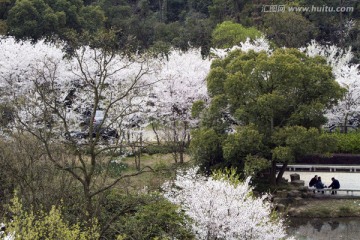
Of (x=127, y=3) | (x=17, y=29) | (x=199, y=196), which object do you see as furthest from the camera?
(x=127, y=3)

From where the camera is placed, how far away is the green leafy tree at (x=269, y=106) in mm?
18578

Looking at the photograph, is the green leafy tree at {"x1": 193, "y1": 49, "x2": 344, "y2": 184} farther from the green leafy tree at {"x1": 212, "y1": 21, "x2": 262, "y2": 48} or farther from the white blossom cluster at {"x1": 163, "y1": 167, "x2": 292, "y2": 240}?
the green leafy tree at {"x1": 212, "y1": 21, "x2": 262, "y2": 48}

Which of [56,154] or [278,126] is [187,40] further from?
[56,154]

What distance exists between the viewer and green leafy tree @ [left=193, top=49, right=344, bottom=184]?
18578 millimetres

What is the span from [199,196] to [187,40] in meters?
26.0

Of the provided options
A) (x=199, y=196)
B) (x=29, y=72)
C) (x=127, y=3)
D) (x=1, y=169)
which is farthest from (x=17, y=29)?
(x=199, y=196)

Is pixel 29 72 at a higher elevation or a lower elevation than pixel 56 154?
higher

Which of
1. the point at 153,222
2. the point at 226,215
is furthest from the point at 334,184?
the point at 153,222

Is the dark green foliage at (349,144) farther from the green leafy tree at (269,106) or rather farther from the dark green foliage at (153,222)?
the dark green foliage at (153,222)

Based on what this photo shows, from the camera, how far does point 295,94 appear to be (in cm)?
1942

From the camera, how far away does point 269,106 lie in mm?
18781

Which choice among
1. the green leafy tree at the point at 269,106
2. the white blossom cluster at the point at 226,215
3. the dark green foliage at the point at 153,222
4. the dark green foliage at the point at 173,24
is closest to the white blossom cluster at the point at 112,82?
the green leafy tree at the point at 269,106

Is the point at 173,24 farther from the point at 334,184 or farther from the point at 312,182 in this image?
the point at 334,184

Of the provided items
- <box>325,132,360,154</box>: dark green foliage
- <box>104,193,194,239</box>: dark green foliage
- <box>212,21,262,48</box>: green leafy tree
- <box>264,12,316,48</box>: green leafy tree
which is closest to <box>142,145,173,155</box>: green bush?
<box>325,132,360,154</box>: dark green foliage
